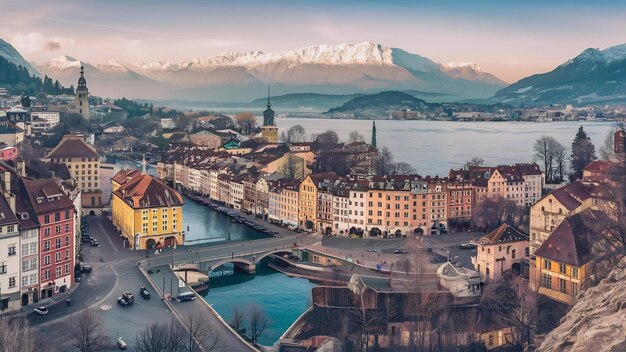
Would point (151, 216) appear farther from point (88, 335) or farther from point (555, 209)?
point (555, 209)

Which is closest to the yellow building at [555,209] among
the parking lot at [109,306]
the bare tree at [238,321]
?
the bare tree at [238,321]

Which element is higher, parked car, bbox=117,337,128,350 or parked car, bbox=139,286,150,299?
parked car, bbox=139,286,150,299

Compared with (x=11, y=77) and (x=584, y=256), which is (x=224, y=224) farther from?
(x=11, y=77)

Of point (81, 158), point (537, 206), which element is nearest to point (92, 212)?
point (81, 158)

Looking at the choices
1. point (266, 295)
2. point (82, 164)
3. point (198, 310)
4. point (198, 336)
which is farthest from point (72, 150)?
point (198, 336)

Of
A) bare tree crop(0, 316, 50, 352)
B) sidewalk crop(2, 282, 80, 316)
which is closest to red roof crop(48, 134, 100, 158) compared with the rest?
sidewalk crop(2, 282, 80, 316)

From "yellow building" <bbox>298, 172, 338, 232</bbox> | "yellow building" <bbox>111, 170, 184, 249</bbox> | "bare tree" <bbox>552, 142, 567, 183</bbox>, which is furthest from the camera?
"bare tree" <bbox>552, 142, 567, 183</bbox>

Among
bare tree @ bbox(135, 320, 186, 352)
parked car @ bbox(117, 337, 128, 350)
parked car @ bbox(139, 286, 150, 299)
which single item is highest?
bare tree @ bbox(135, 320, 186, 352)

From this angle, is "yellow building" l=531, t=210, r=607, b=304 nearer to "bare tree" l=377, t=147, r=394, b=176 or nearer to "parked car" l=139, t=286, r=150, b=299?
"parked car" l=139, t=286, r=150, b=299

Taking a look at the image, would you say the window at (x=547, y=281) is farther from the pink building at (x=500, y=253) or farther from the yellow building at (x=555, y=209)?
the yellow building at (x=555, y=209)
